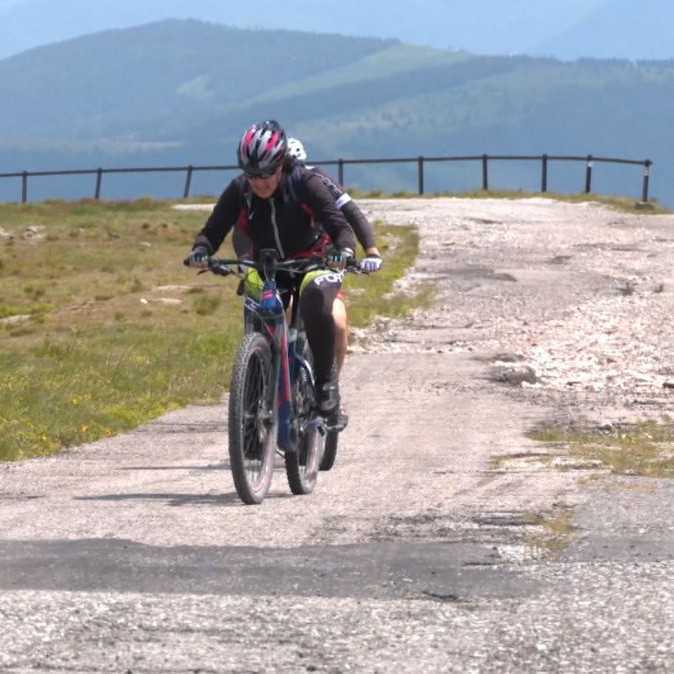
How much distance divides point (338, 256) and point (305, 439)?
1.09 meters

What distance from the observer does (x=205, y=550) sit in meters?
8.14

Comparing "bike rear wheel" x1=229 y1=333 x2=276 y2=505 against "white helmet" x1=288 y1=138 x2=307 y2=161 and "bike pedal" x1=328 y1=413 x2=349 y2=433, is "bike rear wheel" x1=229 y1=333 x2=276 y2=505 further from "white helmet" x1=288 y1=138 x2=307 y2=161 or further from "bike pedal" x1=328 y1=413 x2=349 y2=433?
"white helmet" x1=288 y1=138 x2=307 y2=161

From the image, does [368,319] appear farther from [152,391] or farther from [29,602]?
[29,602]

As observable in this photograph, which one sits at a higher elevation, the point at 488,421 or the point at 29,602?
the point at 29,602

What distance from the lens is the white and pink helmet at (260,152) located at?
403 inches

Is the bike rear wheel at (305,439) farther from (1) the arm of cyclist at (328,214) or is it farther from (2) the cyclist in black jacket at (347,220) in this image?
(1) the arm of cyclist at (328,214)

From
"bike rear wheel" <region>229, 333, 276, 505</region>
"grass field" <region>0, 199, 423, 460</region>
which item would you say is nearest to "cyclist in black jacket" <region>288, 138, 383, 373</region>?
"bike rear wheel" <region>229, 333, 276, 505</region>

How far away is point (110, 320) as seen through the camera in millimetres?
26438

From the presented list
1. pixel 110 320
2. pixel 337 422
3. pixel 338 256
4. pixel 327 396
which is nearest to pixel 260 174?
pixel 338 256

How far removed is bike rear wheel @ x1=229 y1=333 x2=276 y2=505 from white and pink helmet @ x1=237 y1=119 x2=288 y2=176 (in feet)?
2.69

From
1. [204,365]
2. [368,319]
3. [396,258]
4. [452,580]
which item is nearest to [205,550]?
[452,580]

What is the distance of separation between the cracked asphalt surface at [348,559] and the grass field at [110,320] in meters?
0.86

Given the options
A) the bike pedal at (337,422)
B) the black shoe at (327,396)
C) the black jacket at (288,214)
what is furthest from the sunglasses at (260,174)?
the bike pedal at (337,422)

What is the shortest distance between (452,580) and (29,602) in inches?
59.1
